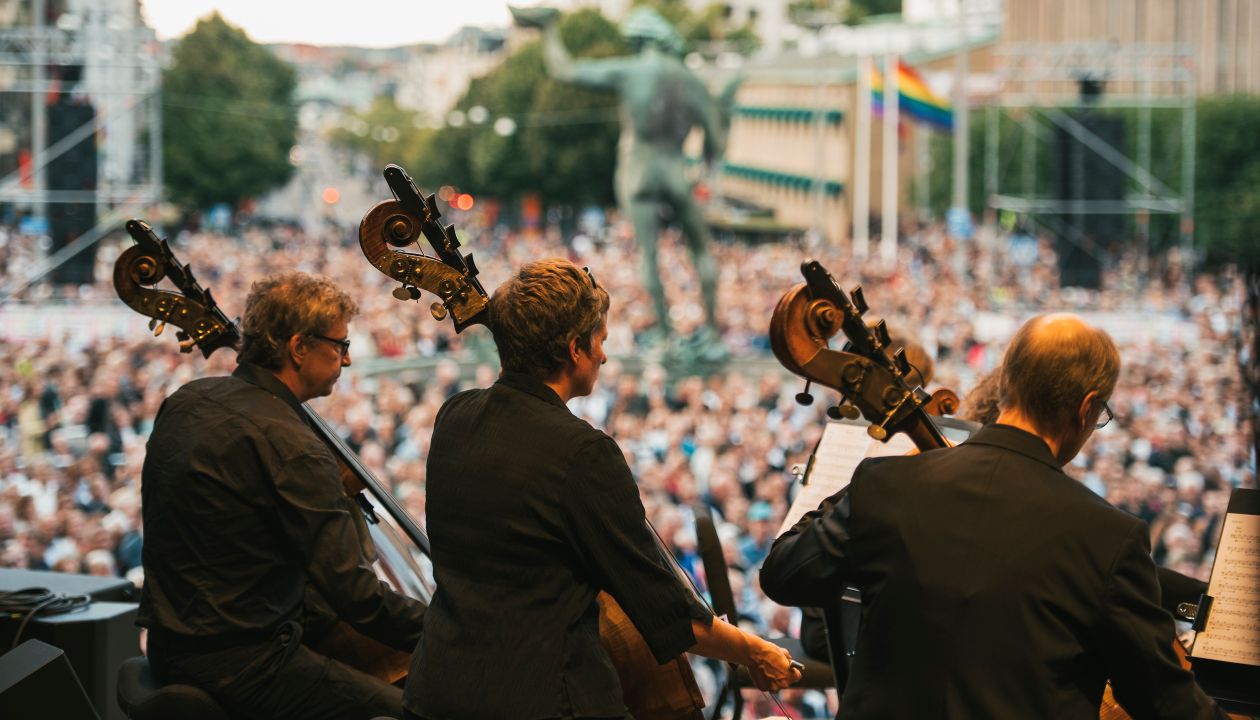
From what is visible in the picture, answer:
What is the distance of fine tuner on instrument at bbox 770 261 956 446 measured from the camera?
8.44 ft

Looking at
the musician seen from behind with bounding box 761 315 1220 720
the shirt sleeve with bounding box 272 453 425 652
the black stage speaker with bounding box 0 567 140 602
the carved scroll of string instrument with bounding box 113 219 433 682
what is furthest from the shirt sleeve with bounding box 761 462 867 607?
the black stage speaker with bounding box 0 567 140 602

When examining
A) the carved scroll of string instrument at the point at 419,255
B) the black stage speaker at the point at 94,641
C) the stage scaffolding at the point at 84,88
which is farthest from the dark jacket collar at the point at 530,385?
the stage scaffolding at the point at 84,88

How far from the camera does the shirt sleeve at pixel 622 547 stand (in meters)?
2.40

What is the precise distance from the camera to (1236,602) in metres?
2.72

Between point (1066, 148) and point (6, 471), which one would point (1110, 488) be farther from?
point (1066, 148)

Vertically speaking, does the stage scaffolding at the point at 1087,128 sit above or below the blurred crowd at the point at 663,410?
above

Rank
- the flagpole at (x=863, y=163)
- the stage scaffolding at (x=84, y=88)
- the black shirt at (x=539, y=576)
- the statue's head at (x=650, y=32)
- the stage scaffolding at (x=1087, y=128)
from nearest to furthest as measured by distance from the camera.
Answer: the black shirt at (x=539, y=576), the statue's head at (x=650, y=32), the stage scaffolding at (x=84, y=88), the stage scaffolding at (x=1087, y=128), the flagpole at (x=863, y=163)

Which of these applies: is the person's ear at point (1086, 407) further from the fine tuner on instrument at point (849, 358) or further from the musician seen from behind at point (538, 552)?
the musician seen from behind at point (538, 552)

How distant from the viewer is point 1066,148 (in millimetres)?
25531

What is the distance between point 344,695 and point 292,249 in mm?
28390

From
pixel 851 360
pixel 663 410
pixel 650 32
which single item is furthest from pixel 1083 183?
pixel 851 360

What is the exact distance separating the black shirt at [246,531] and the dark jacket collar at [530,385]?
0.67 metres

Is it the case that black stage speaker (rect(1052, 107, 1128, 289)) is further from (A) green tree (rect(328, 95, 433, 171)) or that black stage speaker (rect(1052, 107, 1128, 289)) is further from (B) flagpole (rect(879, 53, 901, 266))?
(A) green tree (rect(328, 95, 433, 171))

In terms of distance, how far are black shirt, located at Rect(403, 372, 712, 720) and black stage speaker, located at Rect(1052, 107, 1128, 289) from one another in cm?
2301
